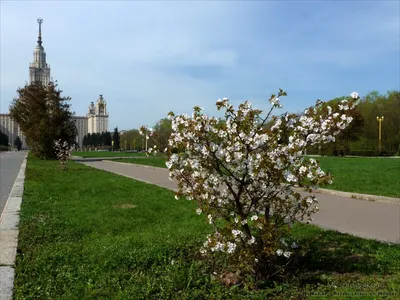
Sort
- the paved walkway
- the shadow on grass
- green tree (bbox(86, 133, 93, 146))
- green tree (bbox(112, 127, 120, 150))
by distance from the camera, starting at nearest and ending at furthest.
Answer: the shadow on grass
the paved walkway
green tree (bbox(112, 127, 120, 150))
green tree (bbox(86, 133, 93, 146))

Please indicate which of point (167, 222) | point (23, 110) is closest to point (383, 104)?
point (23, 110)

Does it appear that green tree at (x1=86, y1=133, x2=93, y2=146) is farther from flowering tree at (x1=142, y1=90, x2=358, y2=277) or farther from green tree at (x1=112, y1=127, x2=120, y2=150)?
flowering tree at (x1=142, y1=90, x2=358, y2=277)

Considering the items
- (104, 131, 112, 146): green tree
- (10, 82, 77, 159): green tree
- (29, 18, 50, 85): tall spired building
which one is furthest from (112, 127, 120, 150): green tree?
(10, 82, 77, 159): green tree

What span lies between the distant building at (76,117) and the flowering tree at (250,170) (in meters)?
119

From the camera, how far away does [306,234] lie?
5887 millimetres

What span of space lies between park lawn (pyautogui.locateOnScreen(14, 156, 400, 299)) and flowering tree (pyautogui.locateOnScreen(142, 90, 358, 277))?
0.37 m

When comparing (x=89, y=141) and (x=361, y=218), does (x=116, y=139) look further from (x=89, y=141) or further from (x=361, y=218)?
(x=361, y=218)

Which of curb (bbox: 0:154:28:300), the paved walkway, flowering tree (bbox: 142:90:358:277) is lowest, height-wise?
the paved walkway

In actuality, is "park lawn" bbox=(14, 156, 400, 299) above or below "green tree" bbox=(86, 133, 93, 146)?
below

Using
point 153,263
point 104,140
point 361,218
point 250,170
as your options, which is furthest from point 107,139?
point 250,170

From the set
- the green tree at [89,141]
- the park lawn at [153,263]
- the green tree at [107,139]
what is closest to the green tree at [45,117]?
the park lawn at [153,263]

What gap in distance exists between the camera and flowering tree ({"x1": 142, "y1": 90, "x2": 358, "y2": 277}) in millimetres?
3787

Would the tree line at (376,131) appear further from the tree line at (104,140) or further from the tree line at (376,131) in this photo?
the tree line at (104,140)

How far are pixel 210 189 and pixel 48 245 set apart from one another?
8.88 ft
